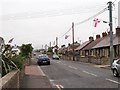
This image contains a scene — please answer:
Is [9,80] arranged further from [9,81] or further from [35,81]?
[35,81]

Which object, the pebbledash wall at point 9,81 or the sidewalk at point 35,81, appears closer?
the pebbledash wall at point 9,81

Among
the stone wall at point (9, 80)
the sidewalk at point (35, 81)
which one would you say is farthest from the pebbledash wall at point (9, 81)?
the sidewalk at point (35, 81)

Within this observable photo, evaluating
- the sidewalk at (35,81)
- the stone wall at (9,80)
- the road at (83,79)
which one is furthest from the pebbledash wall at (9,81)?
the road at (83,79)

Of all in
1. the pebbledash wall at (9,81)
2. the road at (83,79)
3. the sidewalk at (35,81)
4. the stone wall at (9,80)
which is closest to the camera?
the pebbledash wall at (9,81)

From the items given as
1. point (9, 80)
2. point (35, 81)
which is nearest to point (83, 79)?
point (35, 81)

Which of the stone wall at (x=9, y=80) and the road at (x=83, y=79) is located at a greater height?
the stone wall at (x=9, y=80)

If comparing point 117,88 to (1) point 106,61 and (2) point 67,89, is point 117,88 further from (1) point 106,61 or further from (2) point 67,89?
(1) point 106,61

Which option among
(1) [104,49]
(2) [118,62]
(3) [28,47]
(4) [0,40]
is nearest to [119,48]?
(1) [104,49]

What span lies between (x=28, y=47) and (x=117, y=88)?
3591cm

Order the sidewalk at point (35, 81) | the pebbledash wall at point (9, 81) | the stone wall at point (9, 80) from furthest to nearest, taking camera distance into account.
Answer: the sidewalk at point (35, 81), the stone wall at point (9, 80), the pebbledash wall at point (9, 81)

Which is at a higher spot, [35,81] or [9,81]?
[9,81]

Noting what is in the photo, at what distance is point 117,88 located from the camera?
14859 mm

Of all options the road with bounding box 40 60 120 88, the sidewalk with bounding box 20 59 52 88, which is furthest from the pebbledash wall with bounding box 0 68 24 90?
the road with bounding box 40 60 120 88

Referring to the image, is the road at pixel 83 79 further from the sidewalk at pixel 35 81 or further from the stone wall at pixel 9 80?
the stone wall at pixel 9 80
